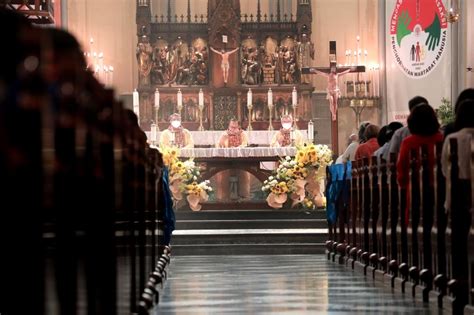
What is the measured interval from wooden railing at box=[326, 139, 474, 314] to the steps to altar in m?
3.23

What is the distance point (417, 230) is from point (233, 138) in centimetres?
1129

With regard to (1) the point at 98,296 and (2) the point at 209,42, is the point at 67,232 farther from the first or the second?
(2) the point at 209,42

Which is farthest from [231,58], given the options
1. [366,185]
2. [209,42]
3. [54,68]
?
[54,68]

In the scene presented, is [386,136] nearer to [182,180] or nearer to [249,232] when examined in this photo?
[249,232]

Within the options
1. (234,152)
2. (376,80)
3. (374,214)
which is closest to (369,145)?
(374,214)

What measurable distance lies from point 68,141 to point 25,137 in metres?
0.53

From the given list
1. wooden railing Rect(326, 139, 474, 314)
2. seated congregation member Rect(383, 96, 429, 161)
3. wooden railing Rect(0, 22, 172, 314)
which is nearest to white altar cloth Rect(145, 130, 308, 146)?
wooden railing Rect(326, 139, 474, 314)

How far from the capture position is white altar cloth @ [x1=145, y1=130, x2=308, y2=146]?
66.7ft

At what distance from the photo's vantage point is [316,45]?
23016 mm

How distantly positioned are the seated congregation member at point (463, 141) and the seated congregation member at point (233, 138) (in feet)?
40.1

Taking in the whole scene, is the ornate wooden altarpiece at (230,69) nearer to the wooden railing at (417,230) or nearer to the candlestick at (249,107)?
the candlestick at (249,107)

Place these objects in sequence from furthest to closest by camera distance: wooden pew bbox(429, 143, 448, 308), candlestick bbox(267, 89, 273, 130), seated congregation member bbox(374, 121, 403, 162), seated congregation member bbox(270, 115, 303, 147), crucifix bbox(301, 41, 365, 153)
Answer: candlestick bbox(267, 89, 273, 130), crucifix bbox(301, 41, 365, 153), seated congregation member bbox(270, 115, 303, 147), seated congregation member bbox(374, 121, 403, 162), wooden pew bbox(429, 143, 448, 308)

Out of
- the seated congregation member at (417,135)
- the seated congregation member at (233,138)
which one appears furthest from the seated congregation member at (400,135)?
the seated congregation member at (233,138)

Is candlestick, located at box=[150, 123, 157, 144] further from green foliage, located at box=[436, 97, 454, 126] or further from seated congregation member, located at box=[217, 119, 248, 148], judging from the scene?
green foliage, located at box=[436, 97, 454, 126]
